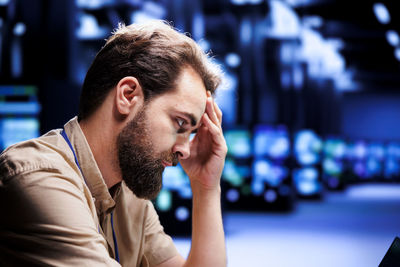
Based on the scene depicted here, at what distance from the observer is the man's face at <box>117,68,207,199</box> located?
1.33m

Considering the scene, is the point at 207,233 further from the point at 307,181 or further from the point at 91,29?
the point at 307,181

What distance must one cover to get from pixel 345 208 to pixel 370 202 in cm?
202

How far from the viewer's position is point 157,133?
4.40 feet

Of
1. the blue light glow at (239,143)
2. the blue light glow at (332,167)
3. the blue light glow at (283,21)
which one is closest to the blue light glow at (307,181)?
the blue light glow at (239,143)

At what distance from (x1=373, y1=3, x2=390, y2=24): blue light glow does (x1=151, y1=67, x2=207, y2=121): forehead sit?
8939mm

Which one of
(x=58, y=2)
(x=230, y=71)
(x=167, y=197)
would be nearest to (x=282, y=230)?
(x=167, y=197)

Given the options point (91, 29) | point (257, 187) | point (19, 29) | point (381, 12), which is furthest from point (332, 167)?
point (19, 29)

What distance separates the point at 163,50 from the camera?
1377 millimetres

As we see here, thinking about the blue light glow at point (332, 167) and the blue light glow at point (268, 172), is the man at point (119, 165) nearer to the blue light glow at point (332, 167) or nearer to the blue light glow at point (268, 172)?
the blue light glow at point (268, 172)

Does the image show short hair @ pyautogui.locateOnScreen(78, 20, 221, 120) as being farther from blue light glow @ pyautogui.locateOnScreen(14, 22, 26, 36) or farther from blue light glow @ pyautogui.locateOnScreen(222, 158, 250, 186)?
blue light glow @ pyautogui.locateOnScreen(222, 158, 250, 186)

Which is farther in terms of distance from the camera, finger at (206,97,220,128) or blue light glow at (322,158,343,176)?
blue light glow at (322,158,343,176)

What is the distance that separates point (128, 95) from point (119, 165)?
20 cm

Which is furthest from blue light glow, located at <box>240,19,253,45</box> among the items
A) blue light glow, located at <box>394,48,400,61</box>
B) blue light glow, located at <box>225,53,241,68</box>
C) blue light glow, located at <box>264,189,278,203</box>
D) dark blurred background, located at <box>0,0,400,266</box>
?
blue light glow, located at <box>394,48,400,61</box>

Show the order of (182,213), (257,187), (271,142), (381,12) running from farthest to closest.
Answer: (381,12) → (257,187) → (271,142) → (182,213)
